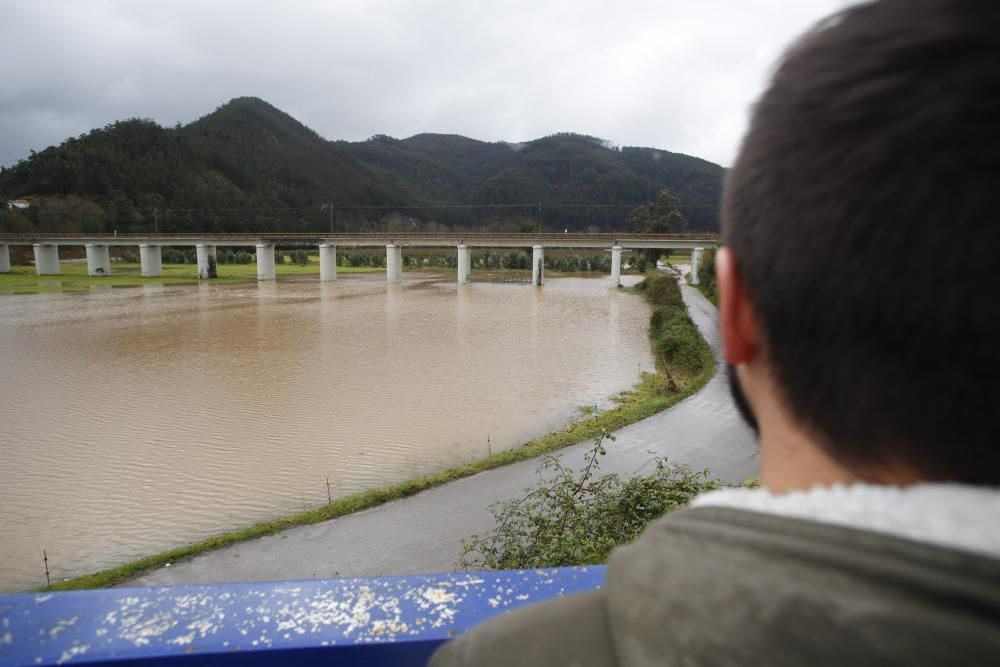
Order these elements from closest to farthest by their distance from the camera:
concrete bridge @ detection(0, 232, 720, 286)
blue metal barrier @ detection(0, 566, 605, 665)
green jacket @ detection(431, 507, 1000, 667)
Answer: green jacket @ detection(431, 507, 1000, 667)
blue metal barrier @ detection(0, 566, 605, 665)
concrete bridge @ detection(0, 232, 720, 286)

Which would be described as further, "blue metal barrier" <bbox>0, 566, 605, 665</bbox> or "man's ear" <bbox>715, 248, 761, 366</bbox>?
"blue metal barrier" <bbox>0, 566, 605, 665</bbox>

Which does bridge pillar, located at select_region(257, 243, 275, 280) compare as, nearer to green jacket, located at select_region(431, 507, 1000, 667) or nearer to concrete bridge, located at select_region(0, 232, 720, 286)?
concrete bridge, located at select_region(0, 232, 720, 286)

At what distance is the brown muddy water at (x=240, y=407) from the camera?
7773 mm

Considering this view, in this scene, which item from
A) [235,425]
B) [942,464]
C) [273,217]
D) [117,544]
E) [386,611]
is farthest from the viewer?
[273,217]

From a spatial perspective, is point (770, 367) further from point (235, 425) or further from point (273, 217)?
point (273, 217)

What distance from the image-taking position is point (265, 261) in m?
51.4

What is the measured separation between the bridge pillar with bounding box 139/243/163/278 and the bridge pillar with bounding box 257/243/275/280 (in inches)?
394

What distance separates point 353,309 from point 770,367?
3098 cm

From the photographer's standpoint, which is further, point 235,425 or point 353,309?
point 353,309

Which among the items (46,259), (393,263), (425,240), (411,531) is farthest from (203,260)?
(411,531)

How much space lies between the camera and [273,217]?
346ft

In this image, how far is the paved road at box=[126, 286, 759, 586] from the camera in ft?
19.4

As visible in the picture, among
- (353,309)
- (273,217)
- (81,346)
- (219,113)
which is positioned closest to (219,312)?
(353,309)

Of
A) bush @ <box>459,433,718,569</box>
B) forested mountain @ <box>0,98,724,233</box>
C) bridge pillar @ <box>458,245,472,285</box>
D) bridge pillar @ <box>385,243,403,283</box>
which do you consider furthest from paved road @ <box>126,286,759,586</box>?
forested mountain @ <box>0,98,724,233</box>
